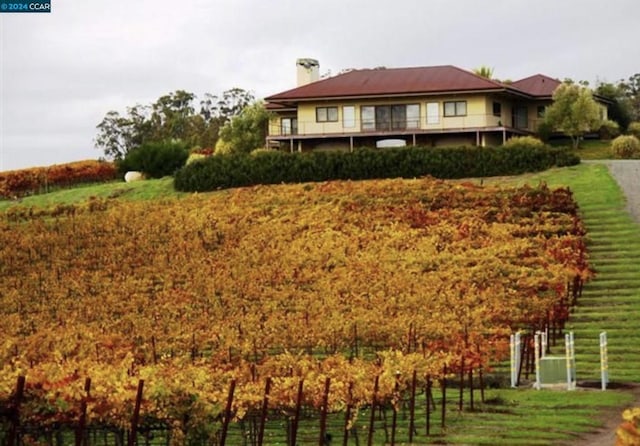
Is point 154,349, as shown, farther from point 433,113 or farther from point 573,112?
point 573,112

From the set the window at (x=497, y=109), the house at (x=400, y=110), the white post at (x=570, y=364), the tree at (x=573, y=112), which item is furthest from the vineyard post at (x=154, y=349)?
the tree at (x=573, y=112)

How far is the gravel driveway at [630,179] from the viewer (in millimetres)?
46447

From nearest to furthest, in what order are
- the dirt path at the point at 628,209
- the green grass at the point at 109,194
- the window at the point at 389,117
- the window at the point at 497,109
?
1. the dirt path at the point at 628,209
2. the green grass at the point at 109,194
3. the window at the point at 389,117
4. the window at the point at 497,109

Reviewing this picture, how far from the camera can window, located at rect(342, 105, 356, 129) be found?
67.8 meters

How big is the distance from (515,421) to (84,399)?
9.14 m

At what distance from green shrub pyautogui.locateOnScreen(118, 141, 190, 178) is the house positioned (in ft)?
15.7

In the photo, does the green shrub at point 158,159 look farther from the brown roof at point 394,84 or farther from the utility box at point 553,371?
the utility box at point 553,371

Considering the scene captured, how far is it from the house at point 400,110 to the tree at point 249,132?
323cm

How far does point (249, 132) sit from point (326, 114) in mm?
7722

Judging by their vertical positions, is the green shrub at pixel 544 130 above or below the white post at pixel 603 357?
above

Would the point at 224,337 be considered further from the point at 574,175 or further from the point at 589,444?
the point at 574,175

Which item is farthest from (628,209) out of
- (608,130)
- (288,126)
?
(288,126)

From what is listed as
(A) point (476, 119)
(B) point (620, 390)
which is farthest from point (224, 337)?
(A) point (476, 119)

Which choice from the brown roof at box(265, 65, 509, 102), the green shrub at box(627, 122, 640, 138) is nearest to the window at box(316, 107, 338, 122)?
the brown roof at box(265, 65, 509, 102)
